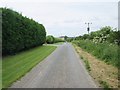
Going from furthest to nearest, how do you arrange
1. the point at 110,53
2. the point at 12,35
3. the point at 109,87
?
the point at 12,35, the point at 110,53, the point at 109,87

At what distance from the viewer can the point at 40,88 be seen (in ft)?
31.9

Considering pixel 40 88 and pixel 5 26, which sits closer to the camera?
pixel 40 88

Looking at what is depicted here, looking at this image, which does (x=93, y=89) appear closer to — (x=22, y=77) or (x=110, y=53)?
(x=22, y=77)

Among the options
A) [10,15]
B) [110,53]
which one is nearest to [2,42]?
[10,15]

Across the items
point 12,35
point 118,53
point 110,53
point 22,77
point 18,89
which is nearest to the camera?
point 18,89

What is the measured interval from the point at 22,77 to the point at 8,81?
4.05 ft

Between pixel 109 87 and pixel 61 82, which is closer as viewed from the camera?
pixel 109 87

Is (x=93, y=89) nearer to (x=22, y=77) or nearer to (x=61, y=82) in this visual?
(x=61, y=82)

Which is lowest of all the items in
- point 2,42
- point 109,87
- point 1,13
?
point 109,87

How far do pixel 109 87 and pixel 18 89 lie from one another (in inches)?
133

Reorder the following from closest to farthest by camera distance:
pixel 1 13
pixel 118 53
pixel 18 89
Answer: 1. pixel 18 89
2. pixel 118 53
3. pixel 1 13

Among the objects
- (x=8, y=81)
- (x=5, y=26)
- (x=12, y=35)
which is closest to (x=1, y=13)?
(x=5, y=26)

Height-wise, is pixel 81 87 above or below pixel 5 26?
below

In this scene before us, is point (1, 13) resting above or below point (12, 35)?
above
